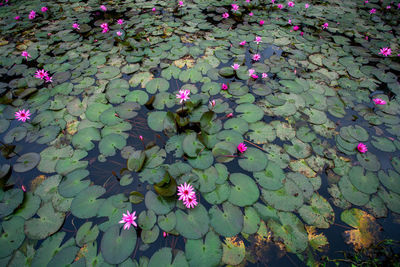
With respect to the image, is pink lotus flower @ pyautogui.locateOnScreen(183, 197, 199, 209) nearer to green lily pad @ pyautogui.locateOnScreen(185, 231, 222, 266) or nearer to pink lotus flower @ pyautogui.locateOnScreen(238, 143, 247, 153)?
green lily pad @ pyautogui.locateOnScreen(185, 231, 222, 266)

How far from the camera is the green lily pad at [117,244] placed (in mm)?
1834

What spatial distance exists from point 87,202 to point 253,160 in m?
2.10

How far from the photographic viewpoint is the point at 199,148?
2.52 meters

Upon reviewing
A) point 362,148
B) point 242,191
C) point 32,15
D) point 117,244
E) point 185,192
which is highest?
point 32,15

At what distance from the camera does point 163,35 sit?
15.7 ft

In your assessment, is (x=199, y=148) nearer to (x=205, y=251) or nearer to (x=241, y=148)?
(x=241, y=148)

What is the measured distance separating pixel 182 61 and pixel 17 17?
5.29 metres

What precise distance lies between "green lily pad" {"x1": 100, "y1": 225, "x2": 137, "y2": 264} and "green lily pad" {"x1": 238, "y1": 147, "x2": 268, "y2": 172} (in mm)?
1517

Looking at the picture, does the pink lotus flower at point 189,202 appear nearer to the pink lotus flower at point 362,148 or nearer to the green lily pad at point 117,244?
the green lily pad at point 117,244

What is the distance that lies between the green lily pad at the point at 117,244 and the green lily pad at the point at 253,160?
1.52 m

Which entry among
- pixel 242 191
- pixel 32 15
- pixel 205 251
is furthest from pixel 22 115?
pixel 32 15

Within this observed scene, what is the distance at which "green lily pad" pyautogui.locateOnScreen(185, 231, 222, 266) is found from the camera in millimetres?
1829

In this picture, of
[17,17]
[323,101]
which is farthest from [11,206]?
[17,17]

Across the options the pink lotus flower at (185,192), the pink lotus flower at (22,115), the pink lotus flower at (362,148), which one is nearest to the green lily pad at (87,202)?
the pink lotus flower at (185,192)
